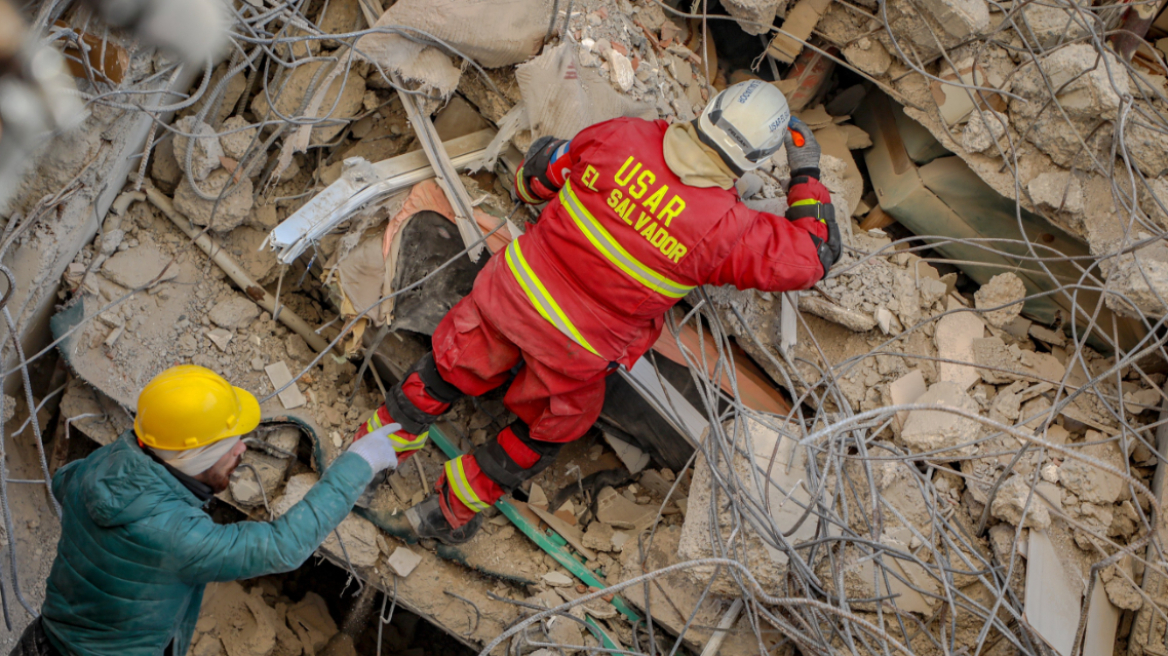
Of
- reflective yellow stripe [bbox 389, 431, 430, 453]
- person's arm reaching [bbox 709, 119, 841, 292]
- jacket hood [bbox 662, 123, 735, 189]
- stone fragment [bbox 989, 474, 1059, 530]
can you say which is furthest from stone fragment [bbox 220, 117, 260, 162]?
stone fragment [bbox 989, 474, 1059, 530]

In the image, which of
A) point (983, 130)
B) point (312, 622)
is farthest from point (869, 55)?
point (312, 622)

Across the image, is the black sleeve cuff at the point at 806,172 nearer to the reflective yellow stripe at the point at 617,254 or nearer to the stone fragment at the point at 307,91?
the reflective yellow stripe at the point at 617,254

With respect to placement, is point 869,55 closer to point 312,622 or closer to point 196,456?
point 196,456

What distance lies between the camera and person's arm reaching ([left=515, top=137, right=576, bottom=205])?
9.00 ft

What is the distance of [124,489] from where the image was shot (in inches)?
81.2

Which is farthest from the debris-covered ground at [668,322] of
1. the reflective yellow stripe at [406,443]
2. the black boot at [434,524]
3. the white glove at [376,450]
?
the white glove at [376,450]

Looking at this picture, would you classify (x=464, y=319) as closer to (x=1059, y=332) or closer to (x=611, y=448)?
(x=611, y=448)

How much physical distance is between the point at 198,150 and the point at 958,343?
133 inches

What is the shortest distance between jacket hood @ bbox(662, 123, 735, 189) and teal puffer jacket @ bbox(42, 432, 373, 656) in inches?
58.3

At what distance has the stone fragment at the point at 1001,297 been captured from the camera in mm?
3184

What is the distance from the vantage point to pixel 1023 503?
275 cm

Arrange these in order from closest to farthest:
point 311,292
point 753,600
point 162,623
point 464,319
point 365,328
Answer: point 162,623 < point 753,600 < point 464,319 < point 365,328 < point 311,292

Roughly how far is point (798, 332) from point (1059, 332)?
129 cm

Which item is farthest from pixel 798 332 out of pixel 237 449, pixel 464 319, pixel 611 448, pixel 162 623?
A: pixel 162 623
